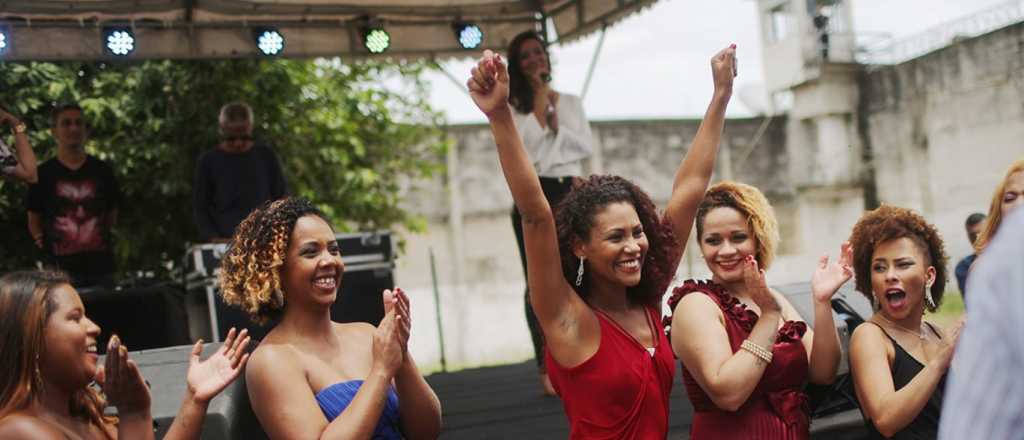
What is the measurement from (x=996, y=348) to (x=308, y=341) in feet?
6.66

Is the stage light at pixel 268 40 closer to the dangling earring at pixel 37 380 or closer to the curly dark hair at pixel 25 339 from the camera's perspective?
the curly dark hair at pixel 25 339

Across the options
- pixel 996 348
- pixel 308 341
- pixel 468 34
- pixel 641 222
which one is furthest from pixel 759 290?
pixel 468 34

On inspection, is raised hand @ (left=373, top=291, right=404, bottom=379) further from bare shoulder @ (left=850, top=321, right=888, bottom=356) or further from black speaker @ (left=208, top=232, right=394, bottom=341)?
black speaker @ (left=208, top=232, right=394, bottom=341)

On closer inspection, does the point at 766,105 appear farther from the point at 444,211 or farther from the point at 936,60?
the point at 444,211

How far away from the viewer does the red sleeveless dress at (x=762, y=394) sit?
2.94 metres

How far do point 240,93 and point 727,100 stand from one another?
612 cm

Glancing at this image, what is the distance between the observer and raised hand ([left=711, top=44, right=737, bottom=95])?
331 centimetres

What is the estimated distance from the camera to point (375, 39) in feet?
23.7

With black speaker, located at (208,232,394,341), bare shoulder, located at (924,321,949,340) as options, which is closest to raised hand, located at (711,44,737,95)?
bare shoulder, located at (924,321,949,340)

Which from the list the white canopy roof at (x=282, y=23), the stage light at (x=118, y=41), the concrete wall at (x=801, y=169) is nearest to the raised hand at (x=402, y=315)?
the white canopy roof at (x=282, y=23)

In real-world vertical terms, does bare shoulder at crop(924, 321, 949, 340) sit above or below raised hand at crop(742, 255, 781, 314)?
below

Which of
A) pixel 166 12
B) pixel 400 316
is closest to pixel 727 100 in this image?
pixel 400 316

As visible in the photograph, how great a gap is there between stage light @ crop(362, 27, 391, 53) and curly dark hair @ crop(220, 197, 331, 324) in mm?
4386

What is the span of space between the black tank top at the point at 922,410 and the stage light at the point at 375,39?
15.9ft
